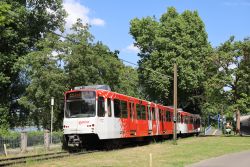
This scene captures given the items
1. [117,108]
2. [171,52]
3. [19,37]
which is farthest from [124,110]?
[171,52]

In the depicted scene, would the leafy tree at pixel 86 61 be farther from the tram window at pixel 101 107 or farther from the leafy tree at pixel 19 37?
the tram window at pixel 101 107

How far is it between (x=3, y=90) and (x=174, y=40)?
23.8 meters

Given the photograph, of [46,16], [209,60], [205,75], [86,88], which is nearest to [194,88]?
[205,75]

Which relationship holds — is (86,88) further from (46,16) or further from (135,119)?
(46,16)

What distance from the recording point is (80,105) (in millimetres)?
25531

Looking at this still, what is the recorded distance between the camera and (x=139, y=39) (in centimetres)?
6053

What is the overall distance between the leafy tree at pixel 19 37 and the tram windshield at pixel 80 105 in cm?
1519

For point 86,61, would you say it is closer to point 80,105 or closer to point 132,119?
point 132,119

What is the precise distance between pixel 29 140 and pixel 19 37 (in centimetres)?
1915

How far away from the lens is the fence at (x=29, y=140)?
2458cm

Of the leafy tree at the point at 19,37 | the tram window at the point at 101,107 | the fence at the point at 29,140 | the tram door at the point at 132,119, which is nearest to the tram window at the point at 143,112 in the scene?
the tram door at the point at 132,119

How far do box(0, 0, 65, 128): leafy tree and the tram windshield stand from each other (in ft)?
49.8

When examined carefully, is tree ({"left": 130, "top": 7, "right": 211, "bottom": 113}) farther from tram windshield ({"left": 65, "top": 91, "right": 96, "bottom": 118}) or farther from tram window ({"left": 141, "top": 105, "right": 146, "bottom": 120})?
tram windshield ({"left": 65, "top": 91, "right": 96, "bottom": 118})

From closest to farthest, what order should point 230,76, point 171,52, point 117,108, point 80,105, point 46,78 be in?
1. point 80,105
2. point 117,108
3. point 46,78
4. point 230,76
5. point 171,52
